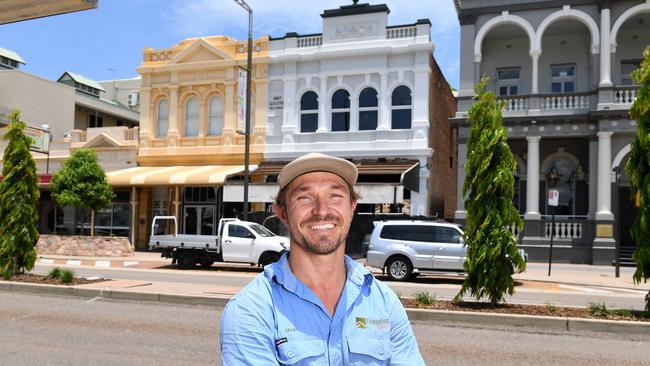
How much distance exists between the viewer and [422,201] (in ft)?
84.7

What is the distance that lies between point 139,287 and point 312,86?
55.1 feet

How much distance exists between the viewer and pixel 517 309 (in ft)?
35.1

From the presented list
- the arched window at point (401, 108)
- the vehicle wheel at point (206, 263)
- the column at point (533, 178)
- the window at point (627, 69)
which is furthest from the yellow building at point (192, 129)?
the window at point (627, 69)

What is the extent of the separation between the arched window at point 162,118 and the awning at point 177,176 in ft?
7.62

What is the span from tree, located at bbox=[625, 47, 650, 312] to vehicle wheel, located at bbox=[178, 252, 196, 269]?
47.1ft

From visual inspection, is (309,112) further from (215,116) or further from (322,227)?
(322,227)

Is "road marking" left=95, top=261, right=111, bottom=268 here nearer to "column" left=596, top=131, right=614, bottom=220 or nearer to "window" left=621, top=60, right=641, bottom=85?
"column" left=596, top=131, right=614, bottom=220

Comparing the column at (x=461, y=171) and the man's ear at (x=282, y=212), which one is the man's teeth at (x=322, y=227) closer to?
the man's ear at (x=282, y=212)

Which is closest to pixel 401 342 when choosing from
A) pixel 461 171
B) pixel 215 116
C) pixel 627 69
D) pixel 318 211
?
pixel 318 211

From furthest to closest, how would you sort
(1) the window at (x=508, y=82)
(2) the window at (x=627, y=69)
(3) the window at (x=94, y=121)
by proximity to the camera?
1. (3) the window at (x=94, y=121)
2. (1) the window at (x=508, y=82)
3. (2) the window at (x=627, y=69)

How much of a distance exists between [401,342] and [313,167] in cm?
82

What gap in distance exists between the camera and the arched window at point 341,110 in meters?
27.6

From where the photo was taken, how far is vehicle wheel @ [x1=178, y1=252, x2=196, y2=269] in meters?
20.5

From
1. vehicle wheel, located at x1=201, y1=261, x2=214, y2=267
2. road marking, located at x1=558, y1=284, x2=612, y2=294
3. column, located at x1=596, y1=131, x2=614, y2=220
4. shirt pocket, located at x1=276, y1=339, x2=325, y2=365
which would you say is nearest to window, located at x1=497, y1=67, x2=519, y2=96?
column, located at x1=596, y1=131, x2=614, y2=220
